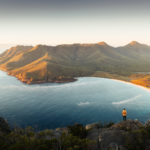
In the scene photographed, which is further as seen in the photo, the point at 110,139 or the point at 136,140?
the point at 110,139

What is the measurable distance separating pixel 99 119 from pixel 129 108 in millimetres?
22081

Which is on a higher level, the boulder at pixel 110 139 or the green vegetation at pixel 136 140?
the green vegetation at pixel 136 140

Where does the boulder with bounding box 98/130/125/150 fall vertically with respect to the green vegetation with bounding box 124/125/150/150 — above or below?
below

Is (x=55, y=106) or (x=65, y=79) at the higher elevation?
(x=65, y=79)

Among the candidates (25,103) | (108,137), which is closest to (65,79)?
(25,103)

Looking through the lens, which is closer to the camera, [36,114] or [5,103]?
[36,114]

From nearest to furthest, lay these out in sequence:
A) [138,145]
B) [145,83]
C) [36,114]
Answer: [138,145] → [36,114] → [145,83]

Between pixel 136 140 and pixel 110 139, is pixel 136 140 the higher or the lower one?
the higher one

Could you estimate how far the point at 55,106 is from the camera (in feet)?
215

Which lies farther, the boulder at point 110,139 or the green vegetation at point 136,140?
the boulder at point 110,139

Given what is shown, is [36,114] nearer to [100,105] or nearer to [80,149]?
[100,105]

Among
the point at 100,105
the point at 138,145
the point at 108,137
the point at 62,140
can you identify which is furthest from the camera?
the point at 100,105

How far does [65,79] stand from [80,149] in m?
127

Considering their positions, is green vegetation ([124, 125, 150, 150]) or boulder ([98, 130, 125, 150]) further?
boulder ([98, 130, 125, 150])
